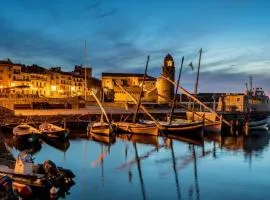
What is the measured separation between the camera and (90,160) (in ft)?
129

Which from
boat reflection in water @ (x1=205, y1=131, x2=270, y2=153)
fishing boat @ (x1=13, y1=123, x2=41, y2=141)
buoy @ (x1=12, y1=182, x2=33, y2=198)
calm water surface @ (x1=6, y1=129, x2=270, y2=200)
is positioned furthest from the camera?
boat reflection in water @ (x1=205, y1=131, x2=270, y2=153)

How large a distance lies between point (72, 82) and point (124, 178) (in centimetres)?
12144

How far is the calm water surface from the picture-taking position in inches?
1086

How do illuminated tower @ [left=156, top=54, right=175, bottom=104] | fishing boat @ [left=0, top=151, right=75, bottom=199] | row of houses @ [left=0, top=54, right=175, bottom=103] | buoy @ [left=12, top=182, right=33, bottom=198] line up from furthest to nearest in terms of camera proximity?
illuminated tower @ [left=156, top=54, right=175, bottom=104] → row of houses @ [left=0, top=54, right=175, bottom=103] → fishing boat @ [left=0, top=151, right=75, bottom=199] → buoy @ [left=12, top=182, right=33, bottom=198]

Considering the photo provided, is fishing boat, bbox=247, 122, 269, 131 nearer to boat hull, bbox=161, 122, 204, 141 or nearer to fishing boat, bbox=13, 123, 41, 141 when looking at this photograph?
boat hull, bbox=161, 122, 204, 141

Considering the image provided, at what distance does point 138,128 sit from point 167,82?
71166 mm

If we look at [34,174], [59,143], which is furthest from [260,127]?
[34,174]

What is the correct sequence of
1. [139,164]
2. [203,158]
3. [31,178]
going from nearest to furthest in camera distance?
1. [31,178]
2. [139,164]
3. [203,158]

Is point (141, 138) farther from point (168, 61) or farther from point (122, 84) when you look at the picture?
point (122, 84)

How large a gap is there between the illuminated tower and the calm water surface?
74349mm

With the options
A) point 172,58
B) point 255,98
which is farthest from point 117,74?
point 255,98

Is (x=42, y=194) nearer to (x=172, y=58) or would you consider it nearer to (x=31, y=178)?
(x=31, y=178)

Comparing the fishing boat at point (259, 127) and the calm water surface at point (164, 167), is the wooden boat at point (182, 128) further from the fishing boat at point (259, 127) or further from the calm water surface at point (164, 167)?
the fishing boat at point (259, 127)

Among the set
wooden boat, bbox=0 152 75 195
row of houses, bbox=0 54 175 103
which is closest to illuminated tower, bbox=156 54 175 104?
row of houses, bbox=0 54 175 103
